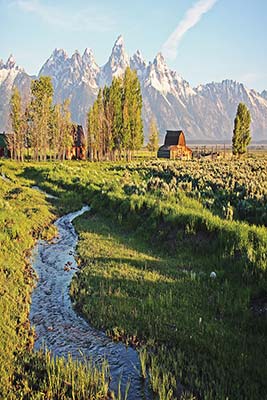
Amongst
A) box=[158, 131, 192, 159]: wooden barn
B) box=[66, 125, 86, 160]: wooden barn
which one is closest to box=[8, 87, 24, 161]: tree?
box=[66, 125, 86, 160]: wooden barn

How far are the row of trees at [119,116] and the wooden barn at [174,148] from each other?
1826 cm

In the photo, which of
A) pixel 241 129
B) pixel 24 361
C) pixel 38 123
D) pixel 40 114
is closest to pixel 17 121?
pixel 38 123

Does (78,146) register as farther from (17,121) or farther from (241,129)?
(241,129)

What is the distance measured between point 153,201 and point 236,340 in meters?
11.4

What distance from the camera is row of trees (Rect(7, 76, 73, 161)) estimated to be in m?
67.8

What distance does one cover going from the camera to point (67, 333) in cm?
859

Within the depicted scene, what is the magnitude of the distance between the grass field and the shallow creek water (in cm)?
30

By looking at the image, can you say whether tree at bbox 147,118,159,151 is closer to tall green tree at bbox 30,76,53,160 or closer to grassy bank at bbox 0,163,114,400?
tall green tree at bbox 30,76,53,160

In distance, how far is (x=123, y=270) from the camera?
1201 cm

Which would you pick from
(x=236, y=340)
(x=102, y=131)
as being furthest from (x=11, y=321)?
(x=102, y=131)

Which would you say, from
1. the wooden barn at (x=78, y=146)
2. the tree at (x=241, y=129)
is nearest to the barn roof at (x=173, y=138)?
the tree at (x=241, y=129)

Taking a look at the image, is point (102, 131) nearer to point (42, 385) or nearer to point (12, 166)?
point (12, 166)

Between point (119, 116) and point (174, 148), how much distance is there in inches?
973

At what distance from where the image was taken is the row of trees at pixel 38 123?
222ft
